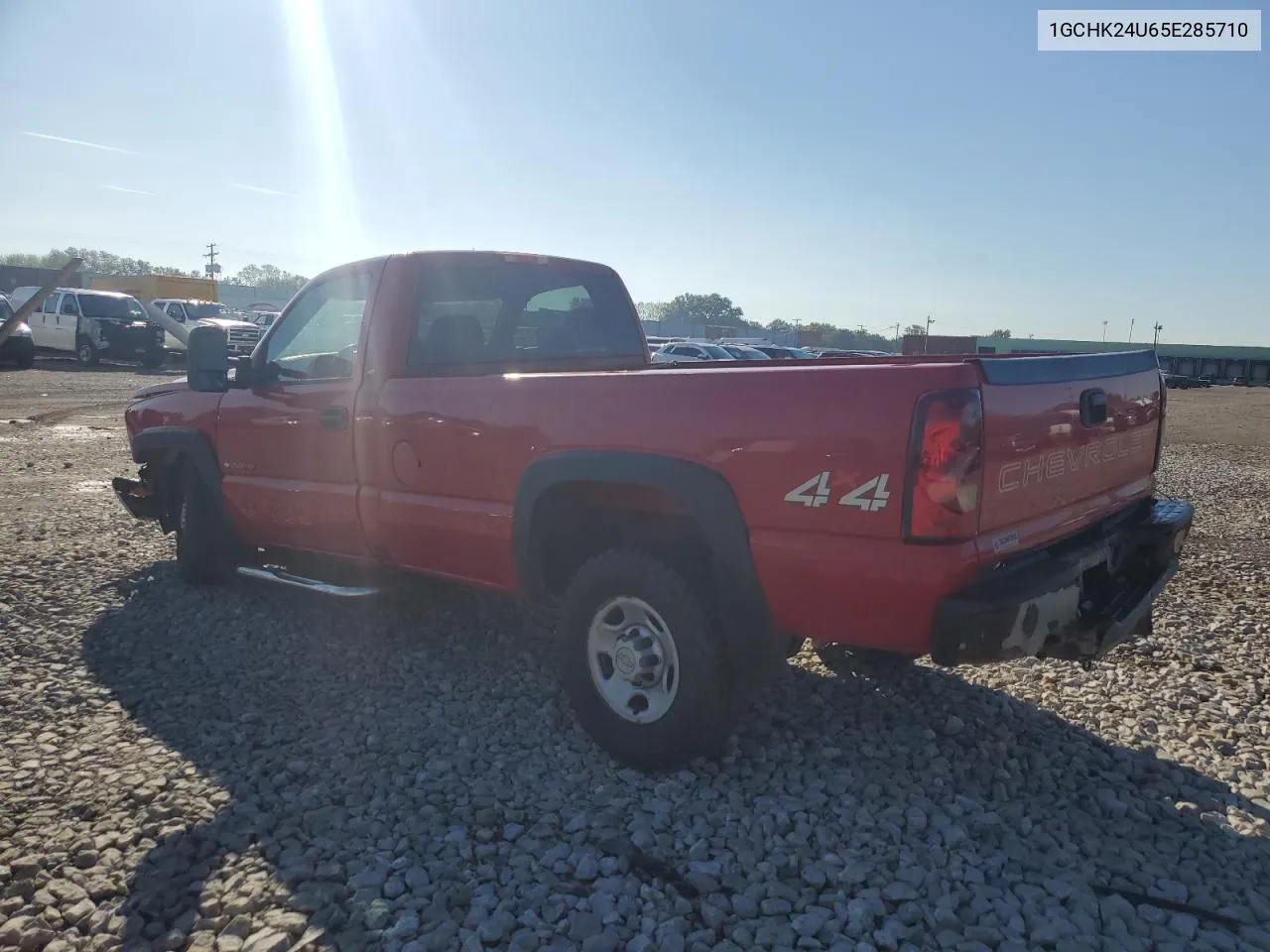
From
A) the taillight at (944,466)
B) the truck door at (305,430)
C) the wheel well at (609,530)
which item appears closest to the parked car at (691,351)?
the truck door at (305,430)

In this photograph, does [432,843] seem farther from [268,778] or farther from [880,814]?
[880,814]

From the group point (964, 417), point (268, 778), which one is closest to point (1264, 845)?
point (964, 417)

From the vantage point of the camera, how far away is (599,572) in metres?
3.38

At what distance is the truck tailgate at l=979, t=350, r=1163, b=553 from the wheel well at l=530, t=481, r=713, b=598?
3.28 feet

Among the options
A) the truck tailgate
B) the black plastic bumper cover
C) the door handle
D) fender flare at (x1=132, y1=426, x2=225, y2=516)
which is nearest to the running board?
fender flare at (x1=132, y1=426, x2=225, y2=516)

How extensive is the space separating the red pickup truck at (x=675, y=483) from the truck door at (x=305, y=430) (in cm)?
2

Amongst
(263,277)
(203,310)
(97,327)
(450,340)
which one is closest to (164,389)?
(450,340)

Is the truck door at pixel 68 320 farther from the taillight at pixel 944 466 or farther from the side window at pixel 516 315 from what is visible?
the taillight at pixel 944 466

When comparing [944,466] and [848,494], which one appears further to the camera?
[848,494]

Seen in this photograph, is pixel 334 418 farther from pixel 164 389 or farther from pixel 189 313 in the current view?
pixel 189 313

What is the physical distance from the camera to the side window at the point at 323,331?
4.54 metres

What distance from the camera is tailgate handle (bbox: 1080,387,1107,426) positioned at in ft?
10.3

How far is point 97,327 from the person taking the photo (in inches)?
996

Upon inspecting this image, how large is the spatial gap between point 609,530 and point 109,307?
2659 cm
